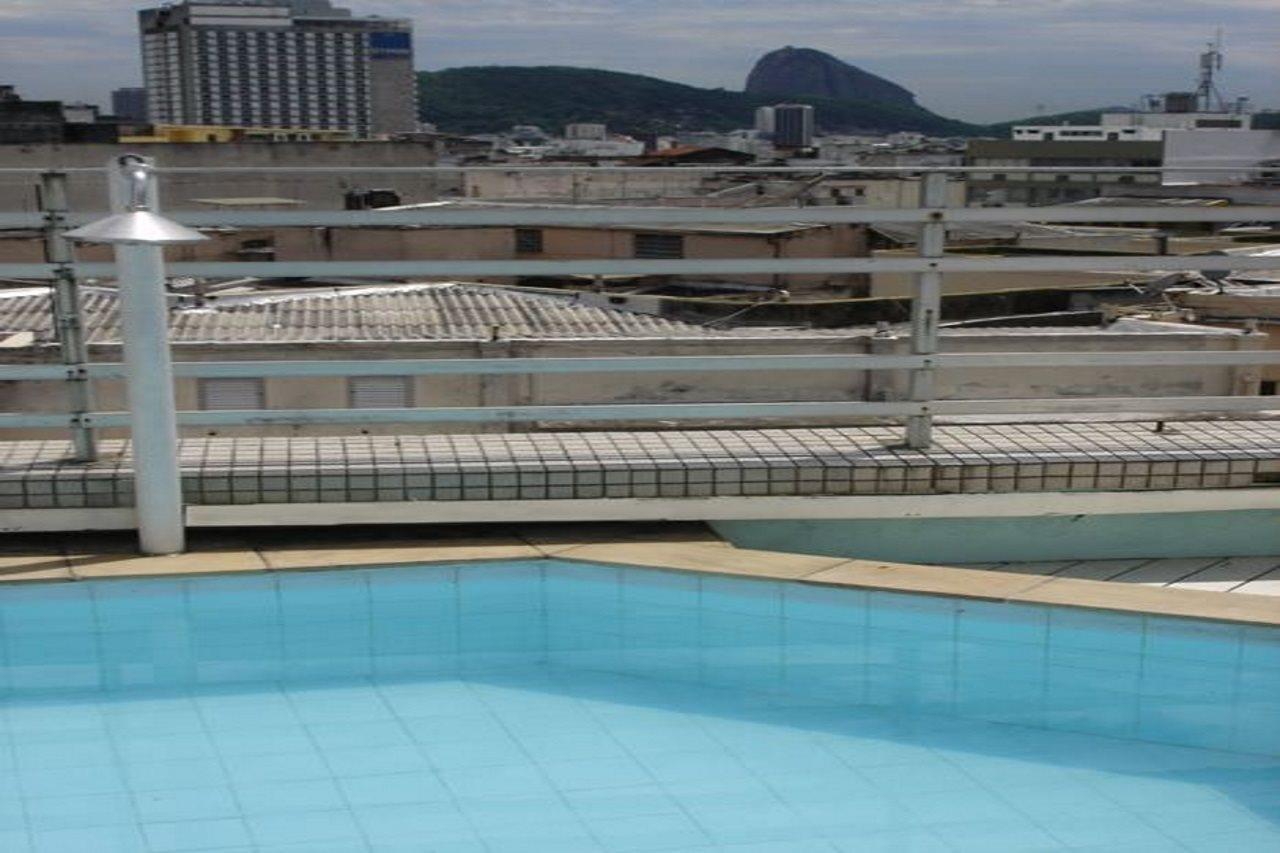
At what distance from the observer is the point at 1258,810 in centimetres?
377

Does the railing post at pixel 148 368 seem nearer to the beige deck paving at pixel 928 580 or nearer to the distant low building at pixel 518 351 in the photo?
the beige deck paving at pixel 928 580

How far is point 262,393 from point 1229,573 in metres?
15.1

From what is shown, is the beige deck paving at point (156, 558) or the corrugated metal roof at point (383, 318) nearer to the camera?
the beige deck paving at point (156, 558)

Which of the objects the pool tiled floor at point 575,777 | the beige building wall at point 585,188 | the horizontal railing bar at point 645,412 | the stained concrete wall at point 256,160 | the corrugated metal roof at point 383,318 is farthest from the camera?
the beige building wall at point 585,188

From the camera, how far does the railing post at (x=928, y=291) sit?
4957 millimetres

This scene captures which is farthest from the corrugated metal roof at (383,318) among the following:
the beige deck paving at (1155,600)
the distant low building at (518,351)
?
the beige deck paving at (1155,600)

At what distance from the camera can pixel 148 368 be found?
456cm

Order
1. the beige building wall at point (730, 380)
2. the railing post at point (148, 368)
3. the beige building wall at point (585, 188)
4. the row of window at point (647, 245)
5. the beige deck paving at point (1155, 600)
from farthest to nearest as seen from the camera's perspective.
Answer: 1. the beige building wall at point (585, 188)
2. the row of window at point (647, 245)
3. the beige building wall at point (730, 380)
4. the railing post at point (148, 368)
5. the beige deck paving at point (1155, 600)

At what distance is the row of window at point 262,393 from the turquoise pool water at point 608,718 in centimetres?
1268

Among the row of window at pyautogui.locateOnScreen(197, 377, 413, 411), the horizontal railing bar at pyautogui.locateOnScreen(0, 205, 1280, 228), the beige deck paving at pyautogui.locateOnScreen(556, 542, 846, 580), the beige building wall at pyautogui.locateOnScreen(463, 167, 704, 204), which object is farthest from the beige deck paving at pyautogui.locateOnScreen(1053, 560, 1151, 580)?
the beige building wall at pyautogui.locateOnScreen(463, 167, 704, 204)

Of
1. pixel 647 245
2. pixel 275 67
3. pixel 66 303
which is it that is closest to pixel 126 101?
pixel 275 67

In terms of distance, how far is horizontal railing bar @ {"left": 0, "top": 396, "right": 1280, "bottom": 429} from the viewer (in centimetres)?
482

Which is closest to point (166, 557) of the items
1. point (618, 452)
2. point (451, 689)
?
point (451, 689)

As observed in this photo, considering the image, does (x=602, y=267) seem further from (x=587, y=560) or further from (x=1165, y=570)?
(x=1165, y=570)
